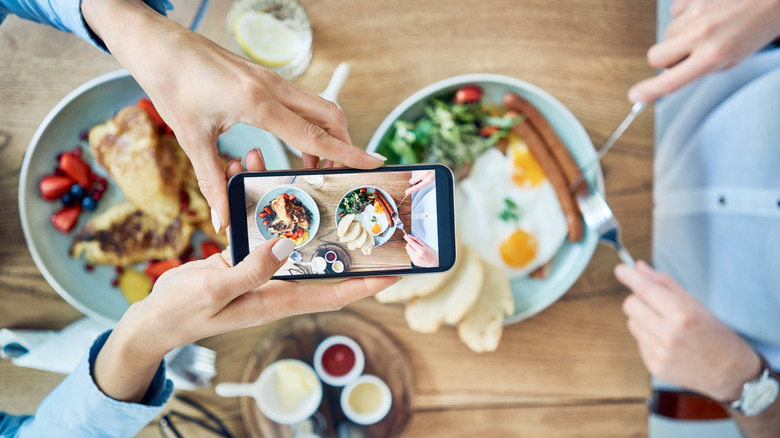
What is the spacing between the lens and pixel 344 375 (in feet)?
4.99

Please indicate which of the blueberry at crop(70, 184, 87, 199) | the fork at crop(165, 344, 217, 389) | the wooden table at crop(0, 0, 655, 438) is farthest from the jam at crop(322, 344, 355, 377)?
the blueberry at crop(70, 184, 87, 199)

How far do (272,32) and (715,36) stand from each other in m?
1.34

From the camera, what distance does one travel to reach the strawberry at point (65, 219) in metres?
1.45

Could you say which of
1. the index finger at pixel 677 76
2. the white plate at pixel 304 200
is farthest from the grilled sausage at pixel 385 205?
the index finger at pixel 677 76

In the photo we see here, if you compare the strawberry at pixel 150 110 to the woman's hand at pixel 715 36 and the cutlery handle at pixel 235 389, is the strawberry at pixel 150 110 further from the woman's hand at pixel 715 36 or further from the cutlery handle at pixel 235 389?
the woman's hand at pixel 715 36

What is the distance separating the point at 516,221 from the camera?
5.27 feet

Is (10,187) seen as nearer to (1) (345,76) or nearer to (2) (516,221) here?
(1) (345,76)

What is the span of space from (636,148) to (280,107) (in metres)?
1.32

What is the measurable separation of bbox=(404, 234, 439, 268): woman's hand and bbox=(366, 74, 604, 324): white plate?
0.51 m

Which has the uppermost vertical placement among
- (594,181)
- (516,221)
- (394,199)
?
(394,199)

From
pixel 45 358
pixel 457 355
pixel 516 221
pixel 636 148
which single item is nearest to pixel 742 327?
pixel 636 148

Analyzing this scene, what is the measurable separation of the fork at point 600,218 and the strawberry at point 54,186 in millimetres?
1718

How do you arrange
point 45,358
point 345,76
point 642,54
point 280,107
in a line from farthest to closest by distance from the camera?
point 642,54 → point 345,76 → point 45,358 → point 280,107

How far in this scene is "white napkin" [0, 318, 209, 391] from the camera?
136 cm
